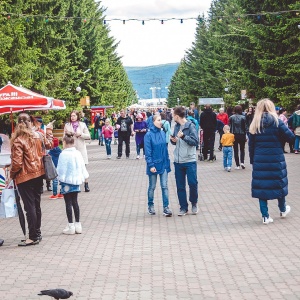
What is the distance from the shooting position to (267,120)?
10227 mm

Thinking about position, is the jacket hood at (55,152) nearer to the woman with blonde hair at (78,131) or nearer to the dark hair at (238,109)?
the woman with blonde hair at (78,131)

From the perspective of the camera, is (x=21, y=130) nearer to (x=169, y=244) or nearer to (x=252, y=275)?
(x=169, y=244)

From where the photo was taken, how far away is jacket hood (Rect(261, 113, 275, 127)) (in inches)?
402

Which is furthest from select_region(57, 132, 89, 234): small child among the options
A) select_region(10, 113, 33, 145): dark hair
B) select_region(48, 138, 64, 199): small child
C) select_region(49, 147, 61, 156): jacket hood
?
Result: select_region(49, 147, 61, 156): jacket hood

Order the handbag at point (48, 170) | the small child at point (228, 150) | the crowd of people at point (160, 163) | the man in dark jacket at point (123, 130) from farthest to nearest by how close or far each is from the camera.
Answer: the man in dark jacket at point (123, 130) → the small child at point (228, 150) → the handbag at point (48, 170) → the crowd of people at point (160, 163)

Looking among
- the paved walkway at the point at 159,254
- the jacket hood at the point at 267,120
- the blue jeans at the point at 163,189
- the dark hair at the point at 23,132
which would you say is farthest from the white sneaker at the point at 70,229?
the jacket hood at the point at 267,120

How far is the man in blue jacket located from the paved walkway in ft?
1.11

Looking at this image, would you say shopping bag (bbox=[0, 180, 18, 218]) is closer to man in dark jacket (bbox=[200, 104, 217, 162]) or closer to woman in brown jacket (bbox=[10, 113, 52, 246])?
woman in brown jacket (bbox=[10, 113, 52, 246])

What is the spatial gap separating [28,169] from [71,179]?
3.21ft

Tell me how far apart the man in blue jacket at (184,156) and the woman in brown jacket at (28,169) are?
8.94 ft

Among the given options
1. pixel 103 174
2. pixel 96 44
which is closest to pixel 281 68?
pixel 103 174

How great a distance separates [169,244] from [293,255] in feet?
5.51

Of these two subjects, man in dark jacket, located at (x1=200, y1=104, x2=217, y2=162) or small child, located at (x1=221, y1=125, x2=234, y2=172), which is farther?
man in dark jacket, located at (x1=200, y1=104, x2=217, y2=162)

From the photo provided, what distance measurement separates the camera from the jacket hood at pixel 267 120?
10.2 m
